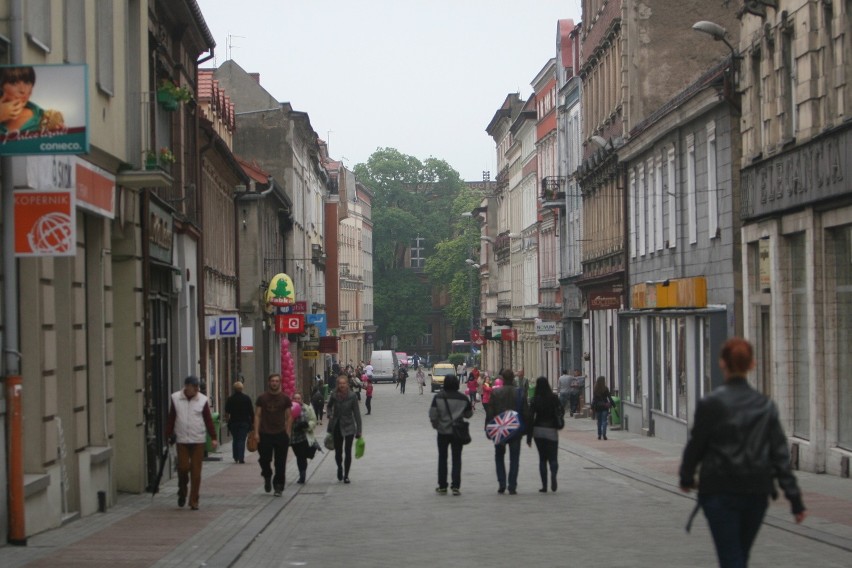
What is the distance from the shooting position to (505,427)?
21688 mm

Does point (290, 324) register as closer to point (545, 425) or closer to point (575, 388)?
point (575, 388)

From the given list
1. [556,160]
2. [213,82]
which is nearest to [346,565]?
[213,82]

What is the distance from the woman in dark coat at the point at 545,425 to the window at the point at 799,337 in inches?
215

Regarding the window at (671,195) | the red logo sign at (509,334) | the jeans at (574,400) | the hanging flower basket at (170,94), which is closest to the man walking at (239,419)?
the hanging flower basket at (170,94)

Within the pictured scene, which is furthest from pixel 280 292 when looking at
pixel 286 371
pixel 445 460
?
pixel 445 460

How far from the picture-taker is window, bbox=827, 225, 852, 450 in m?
23.5

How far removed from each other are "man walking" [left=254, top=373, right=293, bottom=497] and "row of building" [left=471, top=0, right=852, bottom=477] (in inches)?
317

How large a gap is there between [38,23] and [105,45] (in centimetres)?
383

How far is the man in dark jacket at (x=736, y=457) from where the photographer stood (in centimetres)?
915

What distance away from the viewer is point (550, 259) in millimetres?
70688

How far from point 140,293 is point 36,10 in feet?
22.7

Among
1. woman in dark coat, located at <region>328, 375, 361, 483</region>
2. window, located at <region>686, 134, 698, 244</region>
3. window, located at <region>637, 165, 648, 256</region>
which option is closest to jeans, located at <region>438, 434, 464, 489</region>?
woman in dark coat, located at <region>328, 375, 361, 483</region>

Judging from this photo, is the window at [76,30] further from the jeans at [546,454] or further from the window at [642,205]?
the window at [642,205]

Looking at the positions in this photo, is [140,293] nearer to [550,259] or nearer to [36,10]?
[36,10]
